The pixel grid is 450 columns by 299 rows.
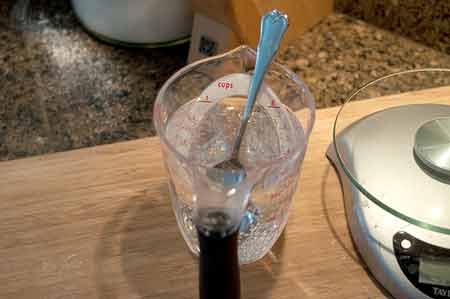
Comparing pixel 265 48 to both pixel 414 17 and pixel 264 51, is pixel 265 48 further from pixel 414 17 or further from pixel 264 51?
pixel 414 17

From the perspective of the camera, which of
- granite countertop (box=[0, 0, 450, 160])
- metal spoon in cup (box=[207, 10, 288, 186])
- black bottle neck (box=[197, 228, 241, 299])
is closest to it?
black bottle neck (box=[197, 228, 241, 299])

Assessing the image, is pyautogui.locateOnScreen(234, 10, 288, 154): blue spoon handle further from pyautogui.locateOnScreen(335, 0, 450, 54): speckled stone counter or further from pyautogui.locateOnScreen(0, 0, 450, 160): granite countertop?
pyautogui.locateOnScreen(335, 0, 450, 54): speckled stone counter

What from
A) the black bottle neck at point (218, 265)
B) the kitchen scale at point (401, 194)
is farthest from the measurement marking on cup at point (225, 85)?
the black bottle neck at point (218, 265)

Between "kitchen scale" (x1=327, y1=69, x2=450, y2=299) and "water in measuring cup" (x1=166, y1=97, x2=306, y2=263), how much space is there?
2.7 inches

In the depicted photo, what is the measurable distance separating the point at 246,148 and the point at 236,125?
41 millimetres

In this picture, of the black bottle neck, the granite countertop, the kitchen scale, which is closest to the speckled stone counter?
the granite countertop

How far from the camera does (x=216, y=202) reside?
43 cm

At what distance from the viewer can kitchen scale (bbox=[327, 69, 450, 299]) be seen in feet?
2.00

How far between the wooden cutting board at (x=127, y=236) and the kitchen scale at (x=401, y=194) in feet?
0.11

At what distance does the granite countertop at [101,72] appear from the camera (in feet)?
2.94

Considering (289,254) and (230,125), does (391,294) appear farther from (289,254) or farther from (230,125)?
(230,125)

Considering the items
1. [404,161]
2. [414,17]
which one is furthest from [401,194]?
[414,17]

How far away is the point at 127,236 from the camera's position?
0.68 meters

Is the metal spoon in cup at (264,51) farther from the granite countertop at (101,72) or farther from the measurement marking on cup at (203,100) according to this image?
the granite countertop at (101,72)
